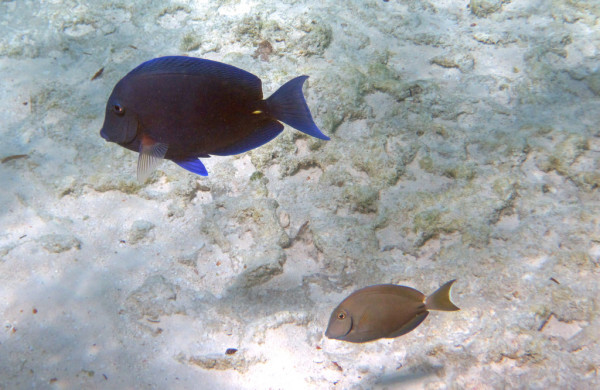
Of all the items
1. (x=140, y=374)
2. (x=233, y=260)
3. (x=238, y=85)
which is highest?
(x=238, y=85)

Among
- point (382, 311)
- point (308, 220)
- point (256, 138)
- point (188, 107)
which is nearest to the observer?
point (188, 107)

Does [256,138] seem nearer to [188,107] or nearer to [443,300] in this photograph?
[188,107]

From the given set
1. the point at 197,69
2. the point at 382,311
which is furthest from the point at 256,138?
the point at 382,311

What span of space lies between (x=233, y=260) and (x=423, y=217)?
1.34m

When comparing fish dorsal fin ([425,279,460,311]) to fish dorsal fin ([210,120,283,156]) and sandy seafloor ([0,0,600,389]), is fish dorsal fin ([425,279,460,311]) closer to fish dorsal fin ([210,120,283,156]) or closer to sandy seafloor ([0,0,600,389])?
sandy seafloor ([0,0,600,389])

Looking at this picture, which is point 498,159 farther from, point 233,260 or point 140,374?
point 140,374

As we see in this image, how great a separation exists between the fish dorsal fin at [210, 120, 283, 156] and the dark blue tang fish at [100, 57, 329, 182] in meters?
0.05

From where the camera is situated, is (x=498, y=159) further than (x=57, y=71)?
No

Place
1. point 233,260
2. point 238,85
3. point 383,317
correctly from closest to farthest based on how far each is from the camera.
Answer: point 238,85 → point 383,317 → point 233,260

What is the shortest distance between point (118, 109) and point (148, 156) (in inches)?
9.2

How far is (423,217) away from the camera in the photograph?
96.8 inches

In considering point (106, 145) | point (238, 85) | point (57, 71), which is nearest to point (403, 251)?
point (238, 85)

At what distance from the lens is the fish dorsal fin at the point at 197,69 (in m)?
1.47

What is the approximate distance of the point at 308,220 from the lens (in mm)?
2553
